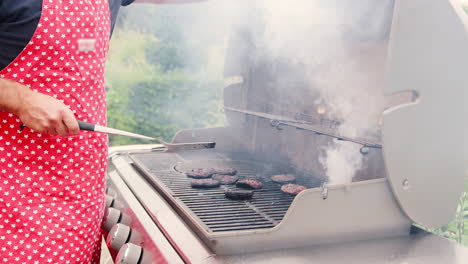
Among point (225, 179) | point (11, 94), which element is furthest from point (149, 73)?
point (11, 94)

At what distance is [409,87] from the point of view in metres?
1.31

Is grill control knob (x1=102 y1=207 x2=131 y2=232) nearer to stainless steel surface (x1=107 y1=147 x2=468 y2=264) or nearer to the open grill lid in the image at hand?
stainless steel surface (x1=107 y1=147 x2=468 y2=264)

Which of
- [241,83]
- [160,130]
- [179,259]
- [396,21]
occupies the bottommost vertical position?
[160,130]

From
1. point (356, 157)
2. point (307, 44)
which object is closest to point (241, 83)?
point (307, 44)

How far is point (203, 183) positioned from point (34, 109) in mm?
834

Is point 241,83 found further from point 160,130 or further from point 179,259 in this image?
point 160,130

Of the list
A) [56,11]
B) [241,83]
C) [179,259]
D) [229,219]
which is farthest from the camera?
[241,83]

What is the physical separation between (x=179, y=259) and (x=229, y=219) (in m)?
0.27

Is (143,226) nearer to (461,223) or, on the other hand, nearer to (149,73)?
(461,223)

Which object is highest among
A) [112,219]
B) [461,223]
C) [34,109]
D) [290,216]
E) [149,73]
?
[34,109]

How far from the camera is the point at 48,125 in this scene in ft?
4.14

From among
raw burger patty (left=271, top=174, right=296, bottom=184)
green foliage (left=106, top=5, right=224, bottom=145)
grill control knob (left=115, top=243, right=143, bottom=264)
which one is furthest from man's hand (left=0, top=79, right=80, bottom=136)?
green foliage (left=106, top=5, right=224, bottom=145)

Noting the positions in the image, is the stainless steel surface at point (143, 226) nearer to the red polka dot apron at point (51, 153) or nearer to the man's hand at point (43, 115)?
the red polka dot apron at point (51, 153)

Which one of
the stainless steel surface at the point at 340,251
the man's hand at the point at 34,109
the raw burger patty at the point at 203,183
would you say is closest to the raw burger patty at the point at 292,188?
the raw burger patty at the point at 203,183
